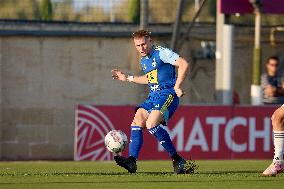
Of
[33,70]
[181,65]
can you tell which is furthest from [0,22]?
[181,65]


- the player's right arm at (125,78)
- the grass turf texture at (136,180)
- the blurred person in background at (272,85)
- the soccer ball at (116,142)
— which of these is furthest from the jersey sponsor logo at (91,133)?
the grass turf texture at (136,180)

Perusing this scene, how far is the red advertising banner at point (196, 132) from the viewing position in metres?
22.2

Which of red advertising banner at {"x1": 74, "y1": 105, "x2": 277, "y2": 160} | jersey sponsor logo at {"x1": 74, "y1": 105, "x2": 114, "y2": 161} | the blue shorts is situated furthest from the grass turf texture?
red advertising banner at {"x1": 74, "y1": 105, "x2": 277, "y2": 160}

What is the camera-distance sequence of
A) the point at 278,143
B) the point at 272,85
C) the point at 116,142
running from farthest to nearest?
the point at 272,85
the point at 116,142
the point at 278,143

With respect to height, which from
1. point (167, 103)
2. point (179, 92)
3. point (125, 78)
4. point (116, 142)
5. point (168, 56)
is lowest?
point (116, 142)

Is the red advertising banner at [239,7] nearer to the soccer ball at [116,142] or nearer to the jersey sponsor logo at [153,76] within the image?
the soccer ball at [116,142]

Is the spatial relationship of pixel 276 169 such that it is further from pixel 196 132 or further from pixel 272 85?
pixel 196 132

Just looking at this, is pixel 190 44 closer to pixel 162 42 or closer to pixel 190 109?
pixel 162 42

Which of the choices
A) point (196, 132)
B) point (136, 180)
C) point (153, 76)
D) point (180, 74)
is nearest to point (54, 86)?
point (196, 132)

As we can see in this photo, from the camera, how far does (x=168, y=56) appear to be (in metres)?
15.3

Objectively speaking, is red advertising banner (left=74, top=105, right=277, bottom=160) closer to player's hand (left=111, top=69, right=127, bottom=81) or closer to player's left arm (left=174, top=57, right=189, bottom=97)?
player's hand (left=111, top=69, right=127, bottom=81)

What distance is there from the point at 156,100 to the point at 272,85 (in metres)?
6.72

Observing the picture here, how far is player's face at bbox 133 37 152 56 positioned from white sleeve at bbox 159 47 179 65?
0.18m

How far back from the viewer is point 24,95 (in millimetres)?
27109
